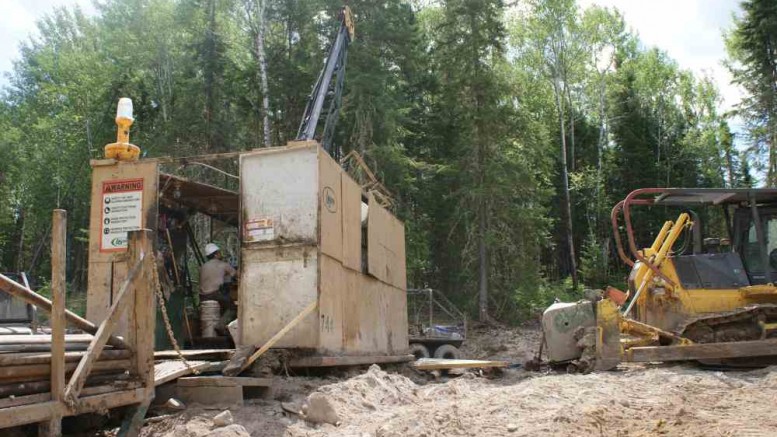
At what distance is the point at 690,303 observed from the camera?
34.8 feet

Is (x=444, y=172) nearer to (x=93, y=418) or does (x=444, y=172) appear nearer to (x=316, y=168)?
(x=316, y=168)


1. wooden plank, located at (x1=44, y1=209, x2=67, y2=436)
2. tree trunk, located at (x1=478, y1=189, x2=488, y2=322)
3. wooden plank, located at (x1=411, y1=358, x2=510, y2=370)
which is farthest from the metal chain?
tree trunk, located at (x1=478, y1=189, x2=488, y2=322)

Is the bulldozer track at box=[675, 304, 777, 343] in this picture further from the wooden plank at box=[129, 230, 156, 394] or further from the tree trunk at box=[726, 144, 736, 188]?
the tree trunk at box=[726, 144, 736, 188]

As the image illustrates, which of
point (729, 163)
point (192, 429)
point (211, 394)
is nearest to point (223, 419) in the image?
point (192, 429)

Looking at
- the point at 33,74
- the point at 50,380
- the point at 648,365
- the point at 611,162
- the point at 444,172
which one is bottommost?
the point at 648,365

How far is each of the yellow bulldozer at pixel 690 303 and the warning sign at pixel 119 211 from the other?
6828mm

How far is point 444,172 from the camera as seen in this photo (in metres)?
23.6

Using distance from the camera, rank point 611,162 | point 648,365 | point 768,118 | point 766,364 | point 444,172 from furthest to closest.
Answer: point 611,162 < point 768,118 < point 444,172 < point 648,365 < point 766,364

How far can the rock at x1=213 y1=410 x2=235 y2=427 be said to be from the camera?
5.27 m

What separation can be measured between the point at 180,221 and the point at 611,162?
29672mm

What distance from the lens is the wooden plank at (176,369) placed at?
5.81 meters

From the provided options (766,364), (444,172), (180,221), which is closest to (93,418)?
(180,221)

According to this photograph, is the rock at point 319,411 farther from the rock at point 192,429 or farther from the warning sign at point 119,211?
the warning sign at point 119,211

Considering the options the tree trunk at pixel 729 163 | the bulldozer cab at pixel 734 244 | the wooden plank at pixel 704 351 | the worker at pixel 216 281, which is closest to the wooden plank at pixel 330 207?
the worker at pixel 216 281
